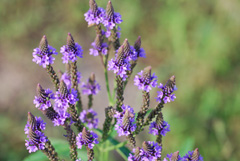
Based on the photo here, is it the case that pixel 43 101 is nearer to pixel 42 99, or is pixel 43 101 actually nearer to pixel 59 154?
pixel 42 99

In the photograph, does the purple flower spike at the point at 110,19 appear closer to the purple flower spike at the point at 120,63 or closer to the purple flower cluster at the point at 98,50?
the purple flower cluster at the point at 98,50

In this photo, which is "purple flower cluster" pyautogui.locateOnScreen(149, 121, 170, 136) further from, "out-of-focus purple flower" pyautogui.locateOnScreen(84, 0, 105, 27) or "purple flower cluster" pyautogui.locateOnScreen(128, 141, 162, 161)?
"out-of-focus purple flower" pyautogui.locateOnScreen(84, 0, 105, 27)

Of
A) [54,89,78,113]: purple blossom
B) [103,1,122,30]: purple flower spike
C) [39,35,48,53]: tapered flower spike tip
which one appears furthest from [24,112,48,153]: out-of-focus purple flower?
[103,1,122,30]: purple flower spike

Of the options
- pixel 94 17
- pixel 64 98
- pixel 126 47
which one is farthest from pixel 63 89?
pixel 94 17

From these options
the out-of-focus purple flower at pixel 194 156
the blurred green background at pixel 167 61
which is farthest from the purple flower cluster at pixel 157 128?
the blurred green background at pixel 167 61

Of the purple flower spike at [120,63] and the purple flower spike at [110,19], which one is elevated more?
the purple flower spike at [110,19]

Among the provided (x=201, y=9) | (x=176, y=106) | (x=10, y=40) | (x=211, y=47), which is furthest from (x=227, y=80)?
(x=10, y=40)

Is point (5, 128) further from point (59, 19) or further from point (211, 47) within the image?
point (211, 47)
